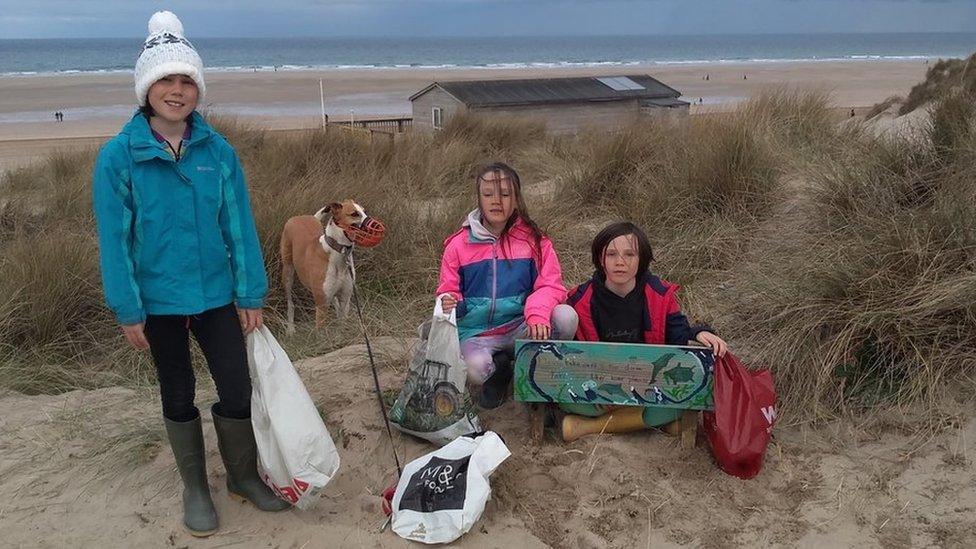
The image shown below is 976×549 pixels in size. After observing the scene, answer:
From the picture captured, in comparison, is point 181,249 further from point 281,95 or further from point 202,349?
point 281,95

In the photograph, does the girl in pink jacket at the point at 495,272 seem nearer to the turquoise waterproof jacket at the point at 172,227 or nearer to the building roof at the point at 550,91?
the turquoise waterproof jacket at the point at 172,227

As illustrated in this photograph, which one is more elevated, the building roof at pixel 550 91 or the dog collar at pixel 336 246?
the building roof at pixel 550 91

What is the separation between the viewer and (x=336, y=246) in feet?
16.4

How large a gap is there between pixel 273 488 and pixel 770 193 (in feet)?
14.8

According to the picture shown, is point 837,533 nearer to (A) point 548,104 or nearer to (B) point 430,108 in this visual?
(A) point 548,104

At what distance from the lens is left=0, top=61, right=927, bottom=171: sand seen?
27.0 meters

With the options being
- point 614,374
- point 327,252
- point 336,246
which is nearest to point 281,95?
point 327,252

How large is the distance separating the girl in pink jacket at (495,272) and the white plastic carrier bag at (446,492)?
1.98 feet

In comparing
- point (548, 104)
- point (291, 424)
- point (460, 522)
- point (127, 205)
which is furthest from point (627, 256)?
point (548, 104)

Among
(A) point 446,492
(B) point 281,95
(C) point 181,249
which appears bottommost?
(A) point 446,492

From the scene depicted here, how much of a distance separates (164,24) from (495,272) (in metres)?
1.73

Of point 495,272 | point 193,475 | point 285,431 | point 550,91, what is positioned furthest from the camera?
point 550,91

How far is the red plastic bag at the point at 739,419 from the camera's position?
10.5 feet

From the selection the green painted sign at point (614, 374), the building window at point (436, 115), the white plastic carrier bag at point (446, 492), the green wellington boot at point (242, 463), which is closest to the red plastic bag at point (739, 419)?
the green painted sign at point (614, 374)
